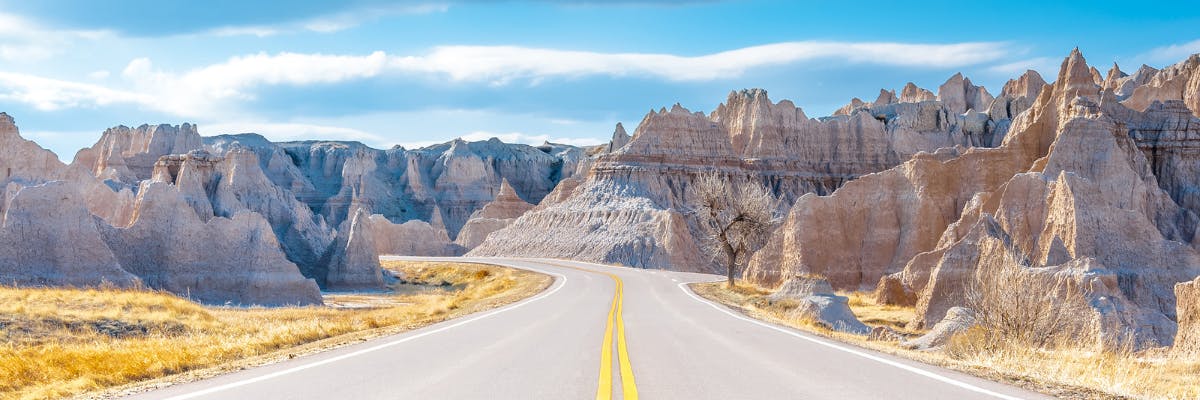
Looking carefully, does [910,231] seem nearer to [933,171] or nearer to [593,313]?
[933,171]

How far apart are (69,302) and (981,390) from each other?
28565 mm

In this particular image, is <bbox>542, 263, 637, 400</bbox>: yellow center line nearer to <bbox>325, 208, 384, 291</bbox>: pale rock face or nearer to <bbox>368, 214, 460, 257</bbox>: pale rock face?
<bbox>325, 208, 384, 291</bbox>: pale rock face

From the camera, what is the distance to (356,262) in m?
70.9

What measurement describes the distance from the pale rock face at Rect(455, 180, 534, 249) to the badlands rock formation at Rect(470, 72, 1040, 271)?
33.5 ft

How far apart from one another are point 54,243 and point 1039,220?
146 ft

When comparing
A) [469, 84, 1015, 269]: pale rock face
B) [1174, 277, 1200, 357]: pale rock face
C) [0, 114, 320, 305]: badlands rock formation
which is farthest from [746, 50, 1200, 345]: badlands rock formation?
[469, 84, 1015, 269]: pale rock face

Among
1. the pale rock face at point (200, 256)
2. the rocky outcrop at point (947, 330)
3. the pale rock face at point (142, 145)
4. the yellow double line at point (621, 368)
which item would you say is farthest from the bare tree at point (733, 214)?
the pale rock face at point (142, 145)

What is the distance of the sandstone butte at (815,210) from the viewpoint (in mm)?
37906

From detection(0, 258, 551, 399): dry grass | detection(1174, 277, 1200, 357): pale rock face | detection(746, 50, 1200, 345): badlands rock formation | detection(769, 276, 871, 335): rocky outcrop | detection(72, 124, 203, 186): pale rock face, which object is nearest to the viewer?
detection(0, 258, 551, 399): dry grass

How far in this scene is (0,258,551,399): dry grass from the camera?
12859 millimetres

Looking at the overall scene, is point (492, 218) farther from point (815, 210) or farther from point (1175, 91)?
point (1175, 91)

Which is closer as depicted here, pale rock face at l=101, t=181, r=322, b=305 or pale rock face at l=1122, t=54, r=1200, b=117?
pale rock face at l=101, t=181, r=322, b=305

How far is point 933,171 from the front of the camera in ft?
178

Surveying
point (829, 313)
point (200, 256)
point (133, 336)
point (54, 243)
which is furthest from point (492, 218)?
point (133, 336)
